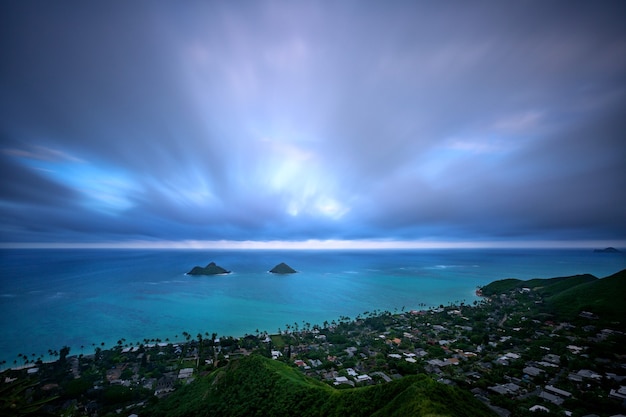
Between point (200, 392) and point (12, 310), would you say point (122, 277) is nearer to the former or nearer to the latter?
point (12, 310)

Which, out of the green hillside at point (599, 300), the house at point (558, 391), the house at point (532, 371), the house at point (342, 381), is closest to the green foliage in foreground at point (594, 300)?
the green hillside at point (599, 300)

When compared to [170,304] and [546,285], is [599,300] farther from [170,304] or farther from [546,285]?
[170,304]

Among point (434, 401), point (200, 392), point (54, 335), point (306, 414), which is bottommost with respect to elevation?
point (54, 335)

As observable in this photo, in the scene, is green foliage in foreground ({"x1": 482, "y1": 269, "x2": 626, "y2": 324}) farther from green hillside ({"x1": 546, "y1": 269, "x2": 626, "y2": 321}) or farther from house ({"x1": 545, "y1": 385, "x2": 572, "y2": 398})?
house ({"x1": 545, "y1": 385, "x2": 572, "y2": 398})

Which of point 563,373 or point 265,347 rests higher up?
point 563,373

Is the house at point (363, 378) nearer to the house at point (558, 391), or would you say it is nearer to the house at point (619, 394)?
the house at point (558, 391)

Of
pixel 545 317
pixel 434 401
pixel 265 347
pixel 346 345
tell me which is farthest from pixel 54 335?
pixel 545 317

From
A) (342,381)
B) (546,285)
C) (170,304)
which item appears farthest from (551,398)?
(170,304)
